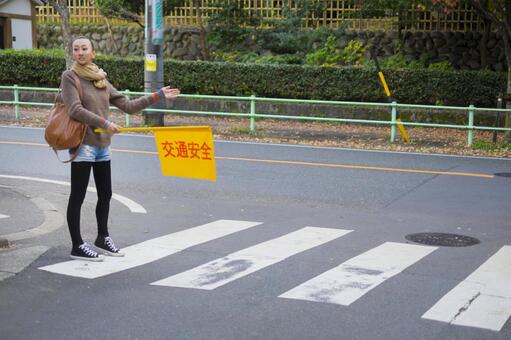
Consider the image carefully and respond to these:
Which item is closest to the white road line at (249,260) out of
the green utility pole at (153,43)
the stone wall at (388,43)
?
the green utility pole at (153,43)

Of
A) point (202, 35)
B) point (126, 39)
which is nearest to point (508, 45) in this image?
point (202, 35)

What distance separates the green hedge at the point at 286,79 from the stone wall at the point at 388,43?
3.18 m

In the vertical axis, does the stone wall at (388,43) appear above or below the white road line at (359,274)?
above

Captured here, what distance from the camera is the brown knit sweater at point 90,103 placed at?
6578 millimetres

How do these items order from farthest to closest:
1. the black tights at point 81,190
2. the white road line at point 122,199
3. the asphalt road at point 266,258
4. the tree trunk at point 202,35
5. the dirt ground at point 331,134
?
the tree trunk at point 202,35 → the dirt ground at point 331,134 → the white road line at point 122,199 → the black tights at point 81,190 → the asphalt road at point 266,258

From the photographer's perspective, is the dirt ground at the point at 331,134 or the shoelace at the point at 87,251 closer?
the shoelace at the point at 87,251

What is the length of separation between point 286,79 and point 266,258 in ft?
50.9

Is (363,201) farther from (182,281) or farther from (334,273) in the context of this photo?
(182,281)

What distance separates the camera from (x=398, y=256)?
7371 mm

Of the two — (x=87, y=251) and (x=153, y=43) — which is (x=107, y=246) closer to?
(x=87, y=251)

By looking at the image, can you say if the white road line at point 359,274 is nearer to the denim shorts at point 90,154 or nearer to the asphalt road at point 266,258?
the asphalt road at point 266,258

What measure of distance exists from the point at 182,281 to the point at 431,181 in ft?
21.6

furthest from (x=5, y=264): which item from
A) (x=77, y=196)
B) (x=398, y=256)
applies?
(x=398, y=256)

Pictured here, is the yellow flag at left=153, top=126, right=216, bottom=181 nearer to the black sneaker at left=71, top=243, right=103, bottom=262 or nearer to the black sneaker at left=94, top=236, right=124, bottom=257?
the black sneaker at left=94, top=236, right=124, bottom=257
